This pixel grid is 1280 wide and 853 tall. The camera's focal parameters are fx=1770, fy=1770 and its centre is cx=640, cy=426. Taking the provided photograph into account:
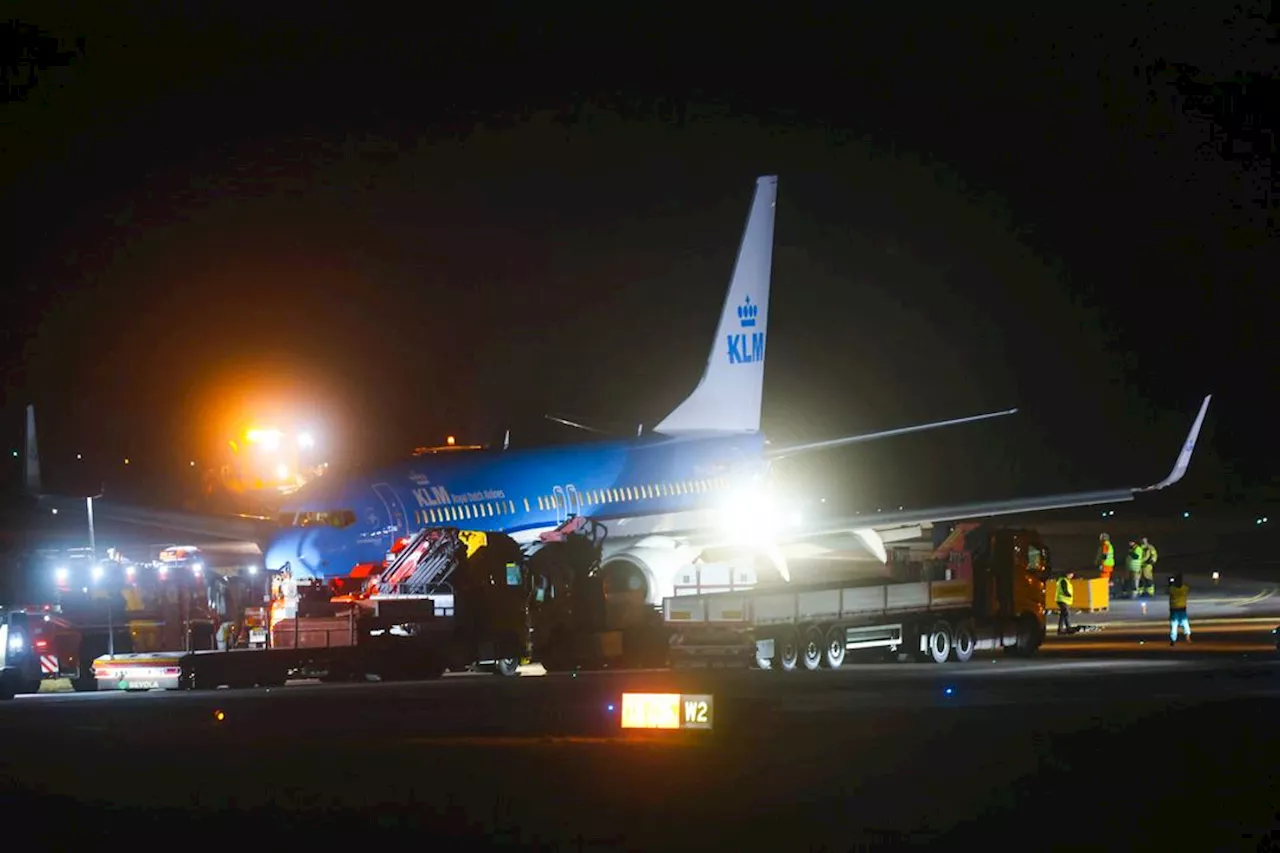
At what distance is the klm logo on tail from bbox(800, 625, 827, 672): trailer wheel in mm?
19301

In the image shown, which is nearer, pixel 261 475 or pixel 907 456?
pixel 261 475

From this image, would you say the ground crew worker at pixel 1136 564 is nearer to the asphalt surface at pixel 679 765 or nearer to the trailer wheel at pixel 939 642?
the trailer wheel at pixel 939 642

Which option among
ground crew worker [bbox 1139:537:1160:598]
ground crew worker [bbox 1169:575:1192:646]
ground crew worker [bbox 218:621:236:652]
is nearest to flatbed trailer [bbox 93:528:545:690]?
ground crew worker [bbox 218:621:236:652]

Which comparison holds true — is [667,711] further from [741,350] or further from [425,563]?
[741,350]

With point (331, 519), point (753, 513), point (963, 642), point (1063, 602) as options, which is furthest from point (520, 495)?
point (1063, 602)

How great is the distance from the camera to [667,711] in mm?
22172

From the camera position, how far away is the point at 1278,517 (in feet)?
342

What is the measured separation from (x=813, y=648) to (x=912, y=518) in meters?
7.87

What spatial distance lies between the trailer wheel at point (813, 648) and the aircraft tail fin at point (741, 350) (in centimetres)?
1794

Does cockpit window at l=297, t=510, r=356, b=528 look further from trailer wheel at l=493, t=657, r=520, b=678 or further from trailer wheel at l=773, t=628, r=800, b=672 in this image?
trailer wheel at l=773, t=628, r=800, b=672

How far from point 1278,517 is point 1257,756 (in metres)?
90.6

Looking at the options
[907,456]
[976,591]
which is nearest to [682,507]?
[976,591]

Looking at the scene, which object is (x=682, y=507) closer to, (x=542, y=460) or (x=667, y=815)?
(x=542, y=460)

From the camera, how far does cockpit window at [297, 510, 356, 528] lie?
40.0 meters
